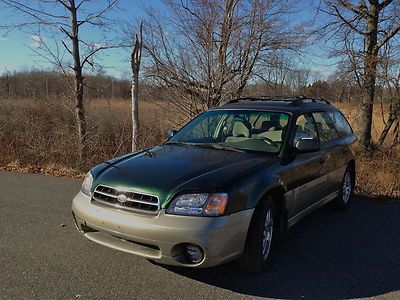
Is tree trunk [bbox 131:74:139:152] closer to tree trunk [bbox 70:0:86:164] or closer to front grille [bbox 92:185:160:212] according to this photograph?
tree trunk [bbox 70:0:86:164]

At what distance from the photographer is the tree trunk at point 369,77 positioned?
1047cm

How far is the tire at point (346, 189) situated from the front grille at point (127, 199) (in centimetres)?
346

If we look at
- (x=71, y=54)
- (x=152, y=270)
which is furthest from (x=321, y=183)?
(x=71, y=54)

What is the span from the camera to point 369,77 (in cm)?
1055

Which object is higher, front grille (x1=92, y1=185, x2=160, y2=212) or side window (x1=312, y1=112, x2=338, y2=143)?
side window (x1=312, y1=112, x2=338, y2=143)

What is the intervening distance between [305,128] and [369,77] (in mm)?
6866

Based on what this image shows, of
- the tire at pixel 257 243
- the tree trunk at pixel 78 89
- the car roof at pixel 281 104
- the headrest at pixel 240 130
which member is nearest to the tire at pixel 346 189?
the car roof at pixel 281 104

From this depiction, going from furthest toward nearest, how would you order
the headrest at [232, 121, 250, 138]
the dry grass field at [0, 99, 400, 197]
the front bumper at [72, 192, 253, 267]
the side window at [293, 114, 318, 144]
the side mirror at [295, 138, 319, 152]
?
the dry grass field at [0, 99, 400, 197]
the headrest at [232, 121, 250, 138]
the side window at [293, 114, 318, 144]
the side mirror at [295, 138, 319, 152]
the front bumper at [72, 192, 253, 267]

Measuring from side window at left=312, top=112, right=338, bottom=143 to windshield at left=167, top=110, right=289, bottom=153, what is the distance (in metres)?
0.78

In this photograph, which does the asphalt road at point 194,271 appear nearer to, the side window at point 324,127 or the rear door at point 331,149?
the rear door at point 331,149

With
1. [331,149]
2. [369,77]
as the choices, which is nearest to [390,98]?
[369,77]

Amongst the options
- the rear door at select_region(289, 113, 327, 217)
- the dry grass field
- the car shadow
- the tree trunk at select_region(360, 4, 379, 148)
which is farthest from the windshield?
the tree trunk at select_region(360, 4, 379, 148)

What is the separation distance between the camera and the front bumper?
310 centimetres

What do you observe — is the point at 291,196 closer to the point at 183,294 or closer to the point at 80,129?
the point at 183,294
